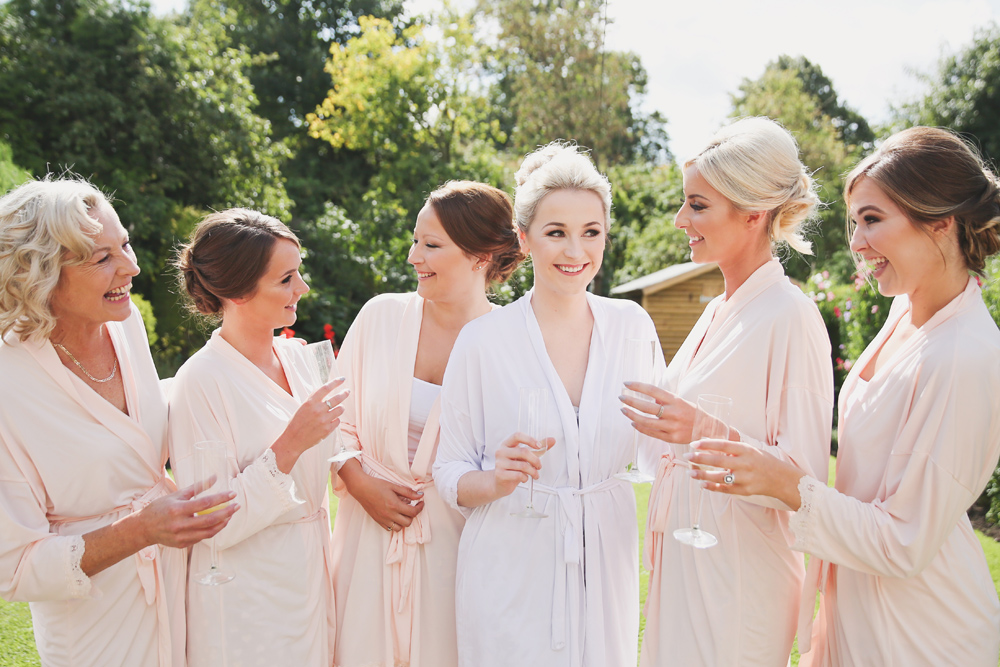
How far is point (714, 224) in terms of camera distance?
9.70 ft

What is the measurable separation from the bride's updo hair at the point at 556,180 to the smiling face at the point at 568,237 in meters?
0.03

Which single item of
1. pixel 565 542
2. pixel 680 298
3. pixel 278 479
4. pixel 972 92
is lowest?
pixel 565 542

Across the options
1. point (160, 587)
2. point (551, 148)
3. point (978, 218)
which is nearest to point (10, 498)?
point (160, 587)

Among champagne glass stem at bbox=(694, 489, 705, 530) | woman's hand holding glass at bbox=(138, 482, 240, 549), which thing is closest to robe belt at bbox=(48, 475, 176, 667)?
woman's hand holding glass at bbox=(138, 482, 240, 549)

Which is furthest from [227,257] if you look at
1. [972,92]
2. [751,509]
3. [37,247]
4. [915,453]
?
[972,92]

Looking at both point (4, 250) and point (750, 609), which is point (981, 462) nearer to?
point (750, 609)

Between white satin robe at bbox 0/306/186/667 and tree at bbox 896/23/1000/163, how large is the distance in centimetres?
2774

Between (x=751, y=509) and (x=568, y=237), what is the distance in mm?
1304

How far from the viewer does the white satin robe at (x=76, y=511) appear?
101 inches

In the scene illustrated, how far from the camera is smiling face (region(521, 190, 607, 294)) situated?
305cm

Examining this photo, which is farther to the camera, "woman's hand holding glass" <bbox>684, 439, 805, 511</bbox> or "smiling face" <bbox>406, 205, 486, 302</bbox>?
"smiling face" <bbox>406, 205, 486, 302</bbox>

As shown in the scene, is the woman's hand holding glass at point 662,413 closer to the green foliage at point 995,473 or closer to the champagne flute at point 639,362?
the champagne flute at point 639,362

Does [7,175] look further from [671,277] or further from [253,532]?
[671,277]

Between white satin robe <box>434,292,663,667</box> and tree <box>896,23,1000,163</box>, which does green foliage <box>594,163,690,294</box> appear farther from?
white satin robe <box>434,292,663,667</box>
